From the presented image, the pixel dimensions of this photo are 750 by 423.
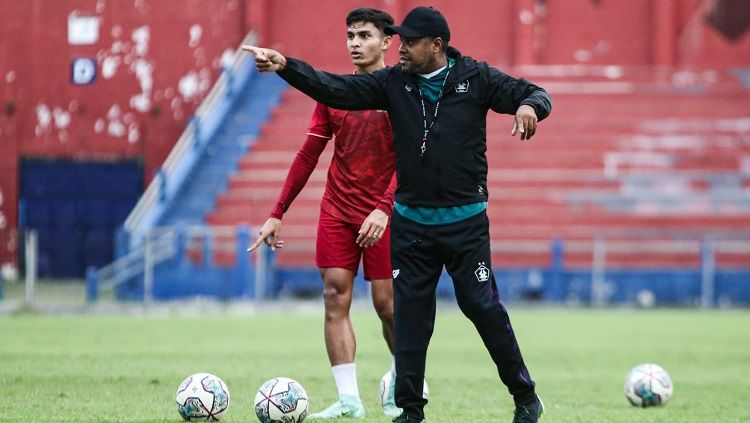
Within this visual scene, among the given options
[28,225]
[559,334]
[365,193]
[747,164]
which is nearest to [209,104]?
[28,225]

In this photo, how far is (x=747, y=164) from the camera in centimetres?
3003

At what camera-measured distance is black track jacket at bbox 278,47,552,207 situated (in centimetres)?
725

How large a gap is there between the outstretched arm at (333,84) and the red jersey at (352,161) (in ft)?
3.81

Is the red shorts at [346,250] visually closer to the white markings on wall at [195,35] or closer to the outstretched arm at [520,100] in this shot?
the outstretched arm at [520,100]

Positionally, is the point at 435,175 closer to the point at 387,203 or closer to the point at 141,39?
the point at 387,203

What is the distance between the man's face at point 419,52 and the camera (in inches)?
283

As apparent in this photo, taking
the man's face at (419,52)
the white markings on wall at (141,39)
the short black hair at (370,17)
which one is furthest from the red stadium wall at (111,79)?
the man's face at (419,52)

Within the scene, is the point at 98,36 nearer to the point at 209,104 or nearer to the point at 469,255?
the point at 209,104

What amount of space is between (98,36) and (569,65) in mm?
11270

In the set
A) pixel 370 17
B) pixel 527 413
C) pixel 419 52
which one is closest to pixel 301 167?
pixel 370 17

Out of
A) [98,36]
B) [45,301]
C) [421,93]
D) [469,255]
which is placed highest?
[98,36]

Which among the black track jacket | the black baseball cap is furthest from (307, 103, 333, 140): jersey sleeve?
the black baseball cap

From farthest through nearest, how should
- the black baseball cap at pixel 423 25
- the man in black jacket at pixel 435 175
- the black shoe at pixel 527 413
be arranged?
the black shoe at pixel 527 413, the man in black jacket at pixel 435 175, the black baseball cap at pixel 423 25

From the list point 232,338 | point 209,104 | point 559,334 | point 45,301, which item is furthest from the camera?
point 209,104
